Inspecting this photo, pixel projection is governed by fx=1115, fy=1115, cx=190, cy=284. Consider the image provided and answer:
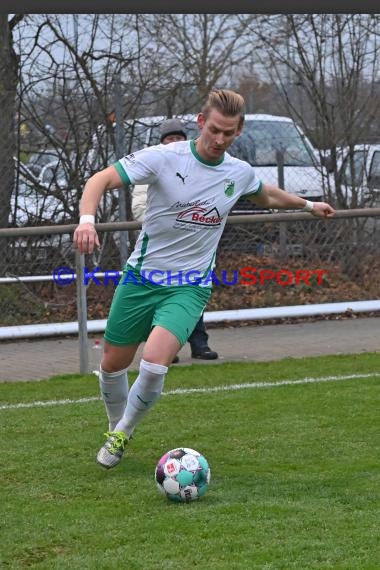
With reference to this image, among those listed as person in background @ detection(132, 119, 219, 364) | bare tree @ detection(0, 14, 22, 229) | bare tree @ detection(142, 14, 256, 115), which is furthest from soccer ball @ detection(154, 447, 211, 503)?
bare tree @ detection(142, 14, 256, 115)

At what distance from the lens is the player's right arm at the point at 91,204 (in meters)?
5.13

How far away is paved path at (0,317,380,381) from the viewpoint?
9.75 meters

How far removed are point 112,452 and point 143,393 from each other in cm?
35

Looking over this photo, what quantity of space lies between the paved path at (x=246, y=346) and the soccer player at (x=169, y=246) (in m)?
3.48

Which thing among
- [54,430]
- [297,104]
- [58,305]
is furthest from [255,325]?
[54,430]

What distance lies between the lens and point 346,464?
19.2 feet

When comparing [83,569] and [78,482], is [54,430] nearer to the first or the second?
[78,482]

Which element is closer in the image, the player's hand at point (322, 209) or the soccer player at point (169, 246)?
the soccer player at point (169, 246)

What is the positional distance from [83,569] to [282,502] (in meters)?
1.20

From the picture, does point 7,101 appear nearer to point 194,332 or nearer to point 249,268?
point 249,268

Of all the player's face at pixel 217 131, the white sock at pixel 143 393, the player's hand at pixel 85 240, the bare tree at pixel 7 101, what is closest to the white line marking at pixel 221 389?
the white sock at pixel 143 393

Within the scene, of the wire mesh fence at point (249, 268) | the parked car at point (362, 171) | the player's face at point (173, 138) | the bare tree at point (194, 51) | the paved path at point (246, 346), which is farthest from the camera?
the parked car at point (362, 171)

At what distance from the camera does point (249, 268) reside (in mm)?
11953

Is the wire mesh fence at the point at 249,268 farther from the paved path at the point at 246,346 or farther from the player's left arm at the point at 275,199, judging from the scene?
the player's left arm at the point at 275,199
